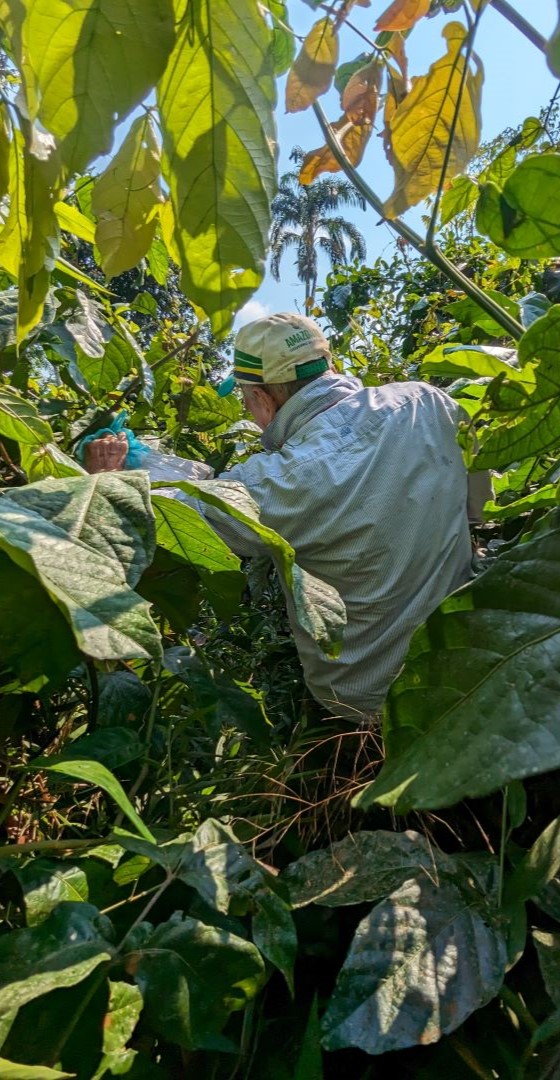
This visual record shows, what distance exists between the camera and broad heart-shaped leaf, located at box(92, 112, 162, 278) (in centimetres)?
49

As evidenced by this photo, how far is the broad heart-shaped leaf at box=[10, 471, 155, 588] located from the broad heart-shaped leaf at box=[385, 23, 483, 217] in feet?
0.97

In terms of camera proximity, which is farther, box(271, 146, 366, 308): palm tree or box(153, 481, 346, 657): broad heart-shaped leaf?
box(271, 146, 366, 308): palm tree

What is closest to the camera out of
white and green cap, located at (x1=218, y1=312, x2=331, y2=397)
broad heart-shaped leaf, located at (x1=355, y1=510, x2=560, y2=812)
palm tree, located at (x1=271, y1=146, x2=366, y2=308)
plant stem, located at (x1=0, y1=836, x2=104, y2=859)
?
broad heart-shaped leaf, located at (x1=355, y1=510, x2=560, y2=812)

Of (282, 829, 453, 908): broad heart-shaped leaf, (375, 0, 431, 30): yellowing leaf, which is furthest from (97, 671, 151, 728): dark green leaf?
(375, 0, 431, 30): yellowing leaf

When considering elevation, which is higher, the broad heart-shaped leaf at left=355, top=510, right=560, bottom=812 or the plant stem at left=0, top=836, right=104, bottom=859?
the broad heart-shaped leaf at left=355, top=510, right=560, bottom=812

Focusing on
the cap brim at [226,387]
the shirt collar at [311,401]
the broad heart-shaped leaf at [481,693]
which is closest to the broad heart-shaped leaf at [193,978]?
the broad heart-shaped leaf at [481,693]

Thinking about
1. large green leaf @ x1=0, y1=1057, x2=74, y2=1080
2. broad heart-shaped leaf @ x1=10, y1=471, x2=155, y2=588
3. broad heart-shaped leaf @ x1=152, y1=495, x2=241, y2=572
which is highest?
broad heart-shaped leaf @ x1=10, y1=471, x2=155, y2=588

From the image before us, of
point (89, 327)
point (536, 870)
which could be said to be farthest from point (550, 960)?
point (89, 327)

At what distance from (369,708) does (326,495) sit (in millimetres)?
400

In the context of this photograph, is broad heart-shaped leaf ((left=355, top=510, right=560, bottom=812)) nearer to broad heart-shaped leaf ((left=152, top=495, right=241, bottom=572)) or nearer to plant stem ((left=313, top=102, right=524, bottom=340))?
plant stem ((left=313, top=102, right=524, bottom=340))

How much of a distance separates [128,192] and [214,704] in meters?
0.54

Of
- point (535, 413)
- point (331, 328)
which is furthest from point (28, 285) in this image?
point (331, 328)

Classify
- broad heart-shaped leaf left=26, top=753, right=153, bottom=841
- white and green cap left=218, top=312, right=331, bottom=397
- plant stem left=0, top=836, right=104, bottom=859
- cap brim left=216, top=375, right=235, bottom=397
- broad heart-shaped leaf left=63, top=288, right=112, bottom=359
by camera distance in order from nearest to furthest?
broad heart-shaped leaf left=26, top=753, right=153, bottom=841 → plant stem left=0, top=836, right=104, bottom=859 → broad heart-shaped leaf left=63, top=288, right=112, bottom=359 → white and green cap left=218, top=312, right=331, bottom=397 → cap brim left=216, top=375, right=235, bottom=397

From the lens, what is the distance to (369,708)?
135cm
